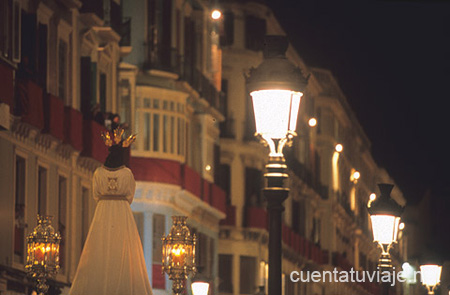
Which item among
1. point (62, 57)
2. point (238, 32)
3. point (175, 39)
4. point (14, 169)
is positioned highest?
point (238, 32)

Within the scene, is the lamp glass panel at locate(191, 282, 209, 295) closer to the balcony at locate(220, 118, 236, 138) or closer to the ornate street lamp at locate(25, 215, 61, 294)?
the ornate street lamp at locate(25, 215, 61, 294)

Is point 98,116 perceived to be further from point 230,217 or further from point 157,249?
point 230,217

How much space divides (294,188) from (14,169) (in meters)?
46.4

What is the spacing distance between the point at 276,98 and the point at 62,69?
2236 centimetres

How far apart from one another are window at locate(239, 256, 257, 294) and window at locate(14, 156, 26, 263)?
31893mm

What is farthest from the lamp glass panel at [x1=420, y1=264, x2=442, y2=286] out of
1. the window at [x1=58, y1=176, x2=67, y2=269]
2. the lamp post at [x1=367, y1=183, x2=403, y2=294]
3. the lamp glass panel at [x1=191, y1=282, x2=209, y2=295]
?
the window at [x1=58, y1=176, x2=67, y2=269]

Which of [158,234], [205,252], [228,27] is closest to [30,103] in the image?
[158,234]

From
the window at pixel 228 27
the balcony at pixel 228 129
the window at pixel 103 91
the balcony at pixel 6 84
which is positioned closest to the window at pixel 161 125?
the window at pixel 103 91

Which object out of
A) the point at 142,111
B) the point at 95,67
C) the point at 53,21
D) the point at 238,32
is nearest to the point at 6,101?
the point at 53,21

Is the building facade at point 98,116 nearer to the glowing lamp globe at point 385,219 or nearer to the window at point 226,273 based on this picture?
the window at point 226,273

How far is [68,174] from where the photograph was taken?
41.9 meters

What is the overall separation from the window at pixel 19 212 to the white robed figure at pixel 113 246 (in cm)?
1271

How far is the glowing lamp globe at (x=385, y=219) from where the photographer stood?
29750 millimetres

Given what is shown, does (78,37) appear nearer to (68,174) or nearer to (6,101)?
(68,174)
